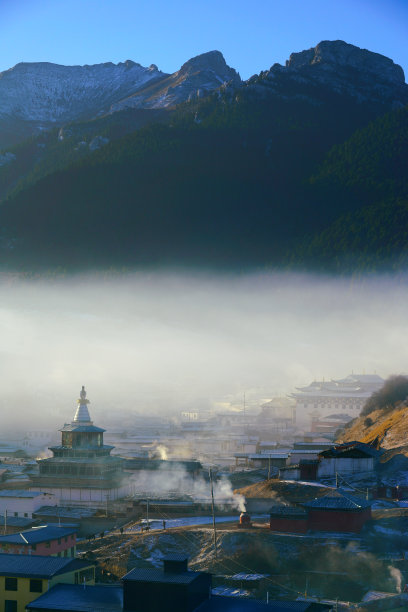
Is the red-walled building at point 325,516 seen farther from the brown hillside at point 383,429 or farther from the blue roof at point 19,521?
the brown hillside at point 383,429

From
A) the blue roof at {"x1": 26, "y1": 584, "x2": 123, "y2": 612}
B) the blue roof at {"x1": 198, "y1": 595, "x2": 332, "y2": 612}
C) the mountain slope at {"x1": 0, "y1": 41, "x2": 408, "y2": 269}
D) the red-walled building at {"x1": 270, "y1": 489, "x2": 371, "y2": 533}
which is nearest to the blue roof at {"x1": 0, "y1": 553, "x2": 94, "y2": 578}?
the blue roof at {"x1": 26, "y1": 584, "x2": 123, "y2": 612}

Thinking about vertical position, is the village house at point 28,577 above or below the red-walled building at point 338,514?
below

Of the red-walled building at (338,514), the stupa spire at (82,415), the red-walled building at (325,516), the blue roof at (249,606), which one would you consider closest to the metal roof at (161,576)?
the blue roof at (249,606)

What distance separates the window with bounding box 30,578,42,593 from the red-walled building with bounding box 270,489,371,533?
16349 millimetres

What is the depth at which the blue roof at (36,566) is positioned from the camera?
1626 inches

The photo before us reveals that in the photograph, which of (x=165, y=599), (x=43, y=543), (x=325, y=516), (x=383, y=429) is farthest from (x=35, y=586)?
(x=383, y=429)

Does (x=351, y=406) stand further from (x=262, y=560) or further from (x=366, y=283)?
(x=262, y=560)

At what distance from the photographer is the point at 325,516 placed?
52.8 m

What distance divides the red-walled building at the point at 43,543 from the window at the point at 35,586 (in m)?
7.90

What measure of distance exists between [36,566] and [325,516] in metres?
17.5

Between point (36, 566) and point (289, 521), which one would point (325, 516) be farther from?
point (36, 566)

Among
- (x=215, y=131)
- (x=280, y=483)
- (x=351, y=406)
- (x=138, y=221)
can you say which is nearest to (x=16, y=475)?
(x=280, y=483)

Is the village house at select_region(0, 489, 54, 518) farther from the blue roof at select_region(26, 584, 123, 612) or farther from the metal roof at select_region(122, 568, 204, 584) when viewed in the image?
the metal roof at select_region(122, 568, 204, 584)

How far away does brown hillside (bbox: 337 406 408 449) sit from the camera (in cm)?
7400
